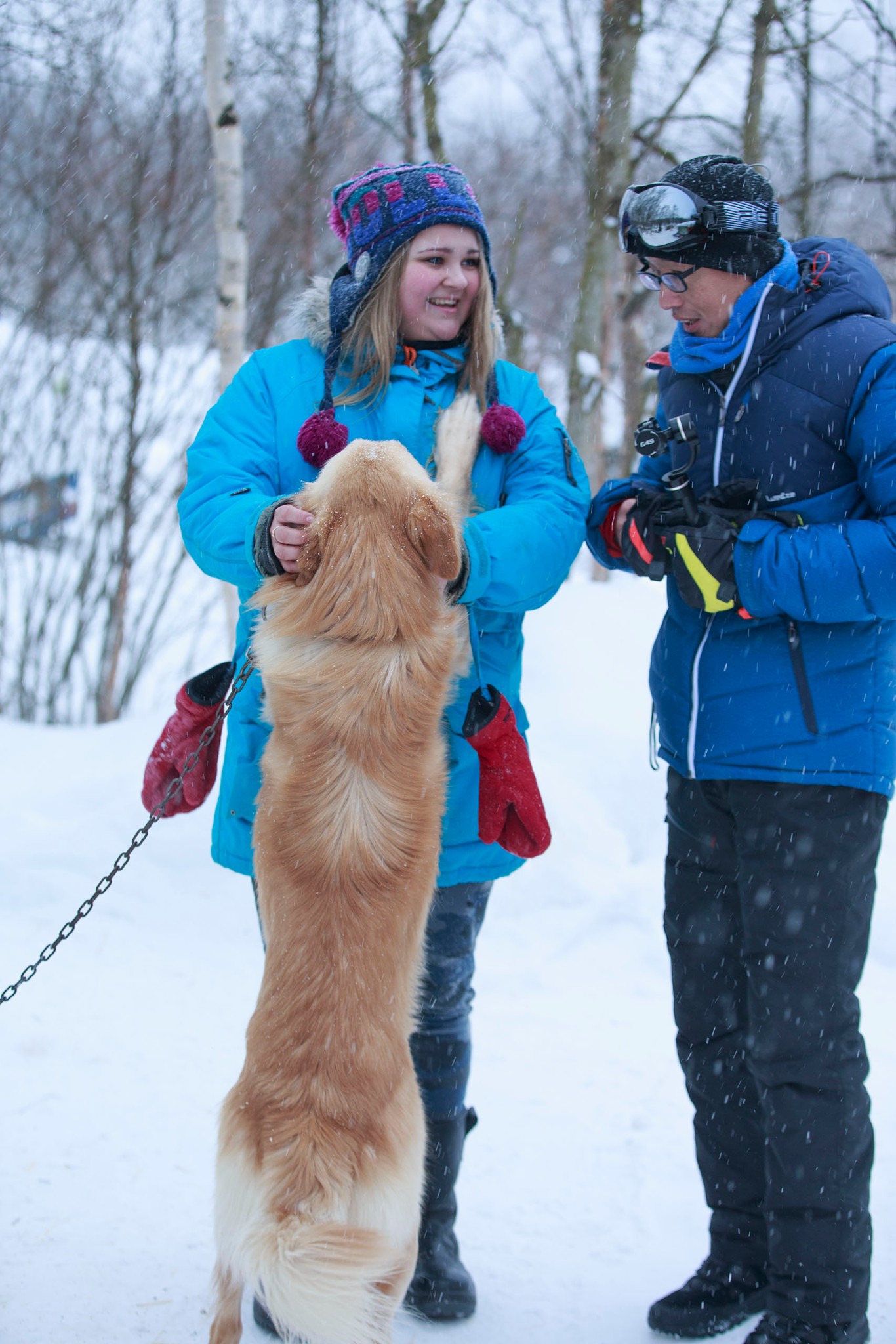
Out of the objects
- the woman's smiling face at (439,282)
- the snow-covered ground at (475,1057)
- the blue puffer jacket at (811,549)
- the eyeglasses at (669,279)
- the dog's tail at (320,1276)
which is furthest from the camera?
the snow-covered ground at (475,1057)

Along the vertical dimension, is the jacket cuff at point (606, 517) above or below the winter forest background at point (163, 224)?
below

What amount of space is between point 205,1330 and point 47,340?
6276 millimetres

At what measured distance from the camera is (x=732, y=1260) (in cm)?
241

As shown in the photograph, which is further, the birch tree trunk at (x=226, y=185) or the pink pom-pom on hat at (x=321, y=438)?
the birch tree trunk at (x=226, y=185)

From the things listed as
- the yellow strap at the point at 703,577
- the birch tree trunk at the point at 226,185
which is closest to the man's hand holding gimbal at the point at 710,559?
the yellow strap at the point at 703,577

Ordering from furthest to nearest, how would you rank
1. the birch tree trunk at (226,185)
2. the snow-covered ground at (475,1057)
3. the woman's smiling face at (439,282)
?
1. the birch tree trunk at (226,185)
2. the snow-covered ground at (475,1057)
3. the woman's smiling face at (439,282)

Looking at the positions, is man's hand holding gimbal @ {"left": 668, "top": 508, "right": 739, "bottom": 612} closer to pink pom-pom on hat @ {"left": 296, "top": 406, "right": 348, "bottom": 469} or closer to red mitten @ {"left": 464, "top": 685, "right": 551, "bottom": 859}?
red mitten @ {"left": 464, "top": 685, "right": 551, "bottom": 859}

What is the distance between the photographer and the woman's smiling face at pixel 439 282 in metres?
2.30

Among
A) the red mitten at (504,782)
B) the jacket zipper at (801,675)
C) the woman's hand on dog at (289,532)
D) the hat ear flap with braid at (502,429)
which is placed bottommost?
the red mitten at (504,782)

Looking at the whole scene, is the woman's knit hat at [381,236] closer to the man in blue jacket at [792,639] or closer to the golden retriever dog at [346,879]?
the golden retriever dog at [346,879]

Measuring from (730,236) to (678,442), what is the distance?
461 mm

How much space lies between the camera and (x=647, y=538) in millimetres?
2256

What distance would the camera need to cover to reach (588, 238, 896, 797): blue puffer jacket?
78.2 inches

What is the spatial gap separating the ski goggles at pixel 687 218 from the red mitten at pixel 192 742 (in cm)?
141
